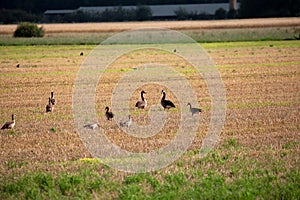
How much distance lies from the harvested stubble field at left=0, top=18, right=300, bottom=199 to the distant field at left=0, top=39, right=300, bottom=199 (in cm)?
2

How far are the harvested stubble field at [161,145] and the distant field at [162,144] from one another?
0.6 inches

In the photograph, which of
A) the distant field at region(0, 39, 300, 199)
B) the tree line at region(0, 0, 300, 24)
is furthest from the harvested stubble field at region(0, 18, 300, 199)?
the tree line at region(0, 0, 300, 24)

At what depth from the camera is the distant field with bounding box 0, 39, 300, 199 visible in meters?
9.07

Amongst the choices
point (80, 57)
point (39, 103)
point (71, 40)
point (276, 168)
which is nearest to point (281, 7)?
point (71, 40)

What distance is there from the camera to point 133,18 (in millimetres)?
103000

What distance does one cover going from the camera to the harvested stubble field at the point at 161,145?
9094 mm

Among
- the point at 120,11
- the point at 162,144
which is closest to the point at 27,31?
the point at 120,11

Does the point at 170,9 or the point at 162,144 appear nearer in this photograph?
the point at 162,144

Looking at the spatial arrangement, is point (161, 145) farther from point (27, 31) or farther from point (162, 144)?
point (27, 31)

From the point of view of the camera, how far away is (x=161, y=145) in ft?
38.8

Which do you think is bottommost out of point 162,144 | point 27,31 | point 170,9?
point 162,144

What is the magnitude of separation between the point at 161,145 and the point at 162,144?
0.09 m

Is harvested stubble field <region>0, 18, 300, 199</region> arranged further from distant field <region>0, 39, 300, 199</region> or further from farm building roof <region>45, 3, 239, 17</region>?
farm building roof <region>45, 3, 239, 17</region>

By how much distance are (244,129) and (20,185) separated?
5737 millimetres
